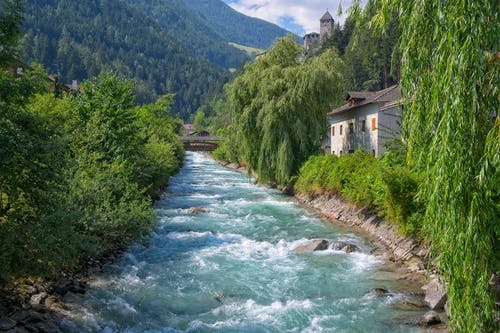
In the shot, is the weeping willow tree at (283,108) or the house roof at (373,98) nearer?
the weeping willow tree at (283,108)

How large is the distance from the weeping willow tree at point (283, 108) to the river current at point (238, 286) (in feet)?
34.5

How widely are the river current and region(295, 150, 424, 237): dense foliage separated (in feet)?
5.80

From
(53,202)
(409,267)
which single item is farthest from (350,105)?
(53,202)

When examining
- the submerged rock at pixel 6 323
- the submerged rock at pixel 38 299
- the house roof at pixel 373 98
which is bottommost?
the submerged rock at pixel 38 299

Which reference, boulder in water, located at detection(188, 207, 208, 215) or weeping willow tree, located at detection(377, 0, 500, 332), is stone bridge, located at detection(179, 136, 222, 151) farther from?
weeping willow tree, located at detection(377, 0, 500, 332)

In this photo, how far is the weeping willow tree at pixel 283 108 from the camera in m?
29.7

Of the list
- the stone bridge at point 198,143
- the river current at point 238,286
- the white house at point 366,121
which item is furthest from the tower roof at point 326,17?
the river current at point 238,286

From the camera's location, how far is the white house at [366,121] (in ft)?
99.6

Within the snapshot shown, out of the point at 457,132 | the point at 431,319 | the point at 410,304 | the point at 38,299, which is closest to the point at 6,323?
the point at 38,299

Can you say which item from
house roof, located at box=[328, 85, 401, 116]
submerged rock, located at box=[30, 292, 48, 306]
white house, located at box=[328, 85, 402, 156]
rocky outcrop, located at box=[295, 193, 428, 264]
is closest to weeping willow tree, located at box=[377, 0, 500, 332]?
rocky outcrop, located at box=[295, 193, 428, 264]

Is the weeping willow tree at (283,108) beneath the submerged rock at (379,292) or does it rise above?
above

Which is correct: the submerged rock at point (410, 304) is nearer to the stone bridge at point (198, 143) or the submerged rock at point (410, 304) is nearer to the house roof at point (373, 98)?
the house roof at point (373, 98)

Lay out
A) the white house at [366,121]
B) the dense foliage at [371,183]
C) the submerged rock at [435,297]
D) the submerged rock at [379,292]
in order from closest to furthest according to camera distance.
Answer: the submerged rock at [435,297], the submerged rock at [379,292], the dense foliage at [371,183], the white house at [366,121]

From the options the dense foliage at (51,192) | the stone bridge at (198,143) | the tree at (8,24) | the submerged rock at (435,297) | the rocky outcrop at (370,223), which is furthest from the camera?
the stone bridge at (198,143)
